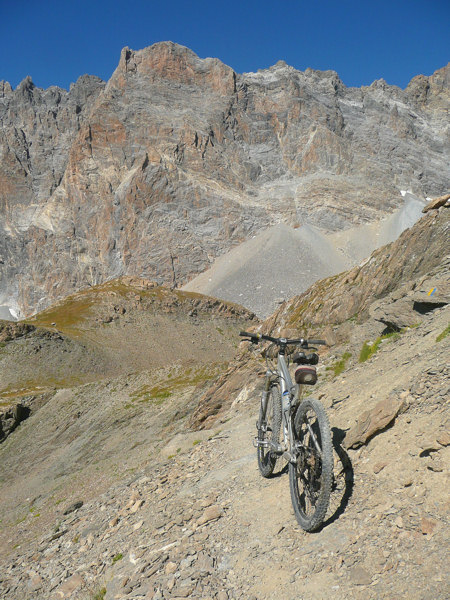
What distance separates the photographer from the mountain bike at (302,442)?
5.46m

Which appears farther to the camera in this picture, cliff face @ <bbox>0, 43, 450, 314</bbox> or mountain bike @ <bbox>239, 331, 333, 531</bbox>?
cliff face @ <bbox>0, 43, 450, 314</bbox>

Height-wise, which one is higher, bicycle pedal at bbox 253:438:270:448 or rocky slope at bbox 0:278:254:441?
rocky slope at bbox 0:278:254:441

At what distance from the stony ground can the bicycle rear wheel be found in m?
0.35

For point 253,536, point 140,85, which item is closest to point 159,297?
point 253,536

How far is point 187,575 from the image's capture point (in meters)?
6.02

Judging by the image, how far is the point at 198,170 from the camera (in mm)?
166500

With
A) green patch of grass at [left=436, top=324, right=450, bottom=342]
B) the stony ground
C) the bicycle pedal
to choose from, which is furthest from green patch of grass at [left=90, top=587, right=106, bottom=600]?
green patch of grass at [left=436, top=324, right=450, bottom=342]

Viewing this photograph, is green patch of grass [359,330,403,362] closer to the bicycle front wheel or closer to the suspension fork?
the suspension fork

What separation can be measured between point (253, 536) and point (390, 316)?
885cm

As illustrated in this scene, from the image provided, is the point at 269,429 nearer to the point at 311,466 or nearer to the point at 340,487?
the point at 340,487

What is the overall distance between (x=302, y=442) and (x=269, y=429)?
217cm

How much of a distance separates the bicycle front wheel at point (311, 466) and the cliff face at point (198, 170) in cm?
14644

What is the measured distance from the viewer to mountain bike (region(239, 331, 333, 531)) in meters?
5.46

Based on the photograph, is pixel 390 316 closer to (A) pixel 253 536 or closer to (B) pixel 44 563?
(A) pixel 253 536
